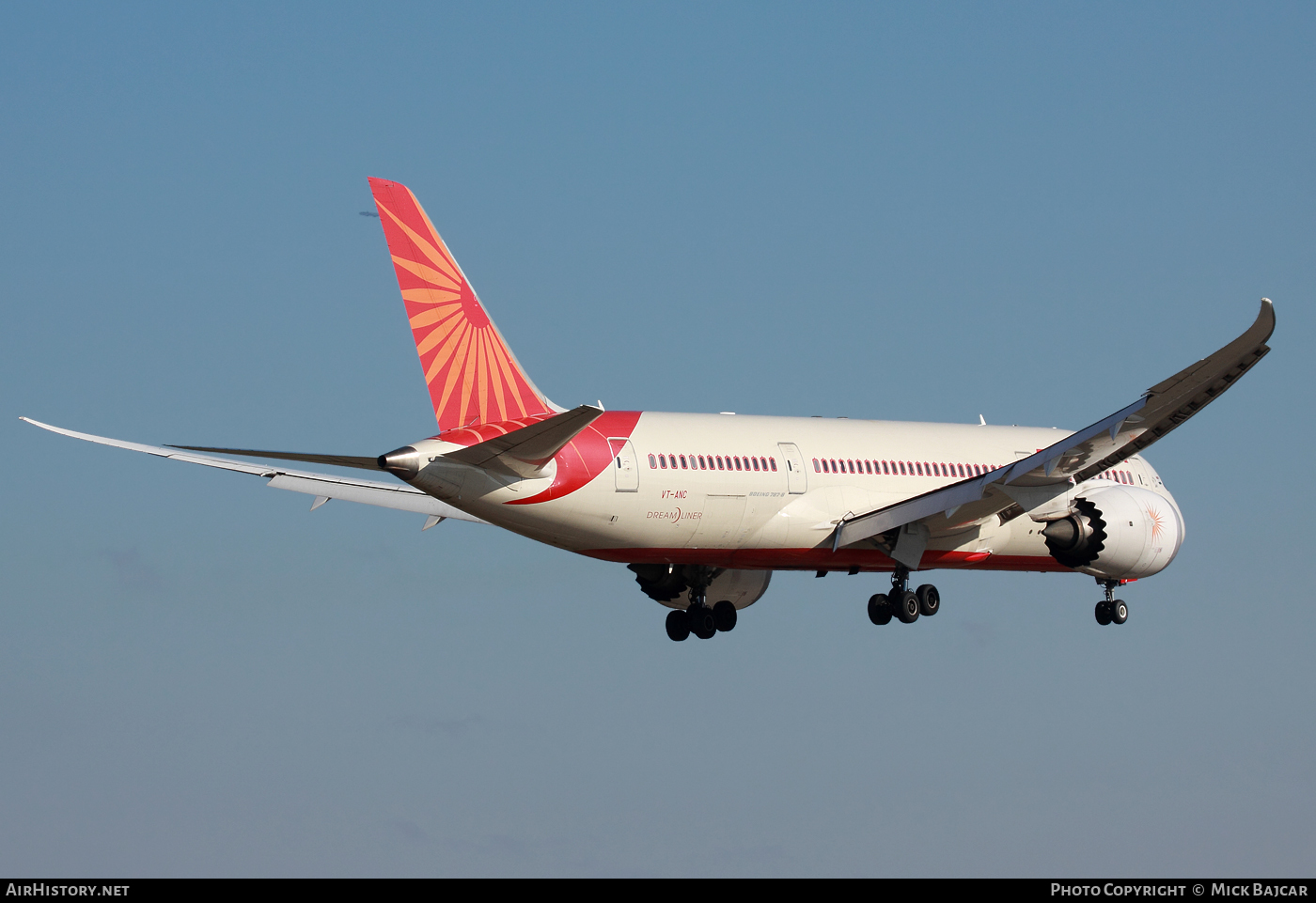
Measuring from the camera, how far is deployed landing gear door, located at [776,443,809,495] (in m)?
40.8

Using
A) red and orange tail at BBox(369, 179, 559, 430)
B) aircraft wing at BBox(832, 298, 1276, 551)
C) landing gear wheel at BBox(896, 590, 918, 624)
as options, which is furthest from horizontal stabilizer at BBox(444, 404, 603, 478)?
landing gear wheel at BBox(896, 590, 918, 624)

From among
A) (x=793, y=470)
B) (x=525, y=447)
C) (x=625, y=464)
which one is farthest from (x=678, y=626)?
(x=525, y=447)

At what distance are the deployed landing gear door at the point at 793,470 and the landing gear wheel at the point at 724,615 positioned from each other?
17.7ft

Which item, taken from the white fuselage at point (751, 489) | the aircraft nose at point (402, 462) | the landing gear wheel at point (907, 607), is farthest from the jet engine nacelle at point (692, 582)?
the aircraft nose at point (402, 462)

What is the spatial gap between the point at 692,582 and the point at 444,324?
10.8 meters

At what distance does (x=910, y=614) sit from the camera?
4212cm

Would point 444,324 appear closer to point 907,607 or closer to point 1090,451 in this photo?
point 907,607

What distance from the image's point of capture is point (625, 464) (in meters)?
37.3

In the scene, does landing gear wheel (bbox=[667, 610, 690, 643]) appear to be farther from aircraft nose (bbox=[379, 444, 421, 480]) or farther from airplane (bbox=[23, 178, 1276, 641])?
aircraft nose (bbox=[379, 444, 421, 480])

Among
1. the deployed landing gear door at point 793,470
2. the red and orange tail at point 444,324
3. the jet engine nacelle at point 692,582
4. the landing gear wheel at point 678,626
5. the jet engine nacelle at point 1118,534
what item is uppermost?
the red and orange tail at point 444,324

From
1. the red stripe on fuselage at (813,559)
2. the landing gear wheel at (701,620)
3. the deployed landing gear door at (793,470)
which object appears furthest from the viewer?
the landing gear wheel at (701,620)

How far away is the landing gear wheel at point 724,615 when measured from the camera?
148 feet

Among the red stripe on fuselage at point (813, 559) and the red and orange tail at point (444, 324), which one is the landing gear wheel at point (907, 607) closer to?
the red stripe on fuselage at point (813, 559)

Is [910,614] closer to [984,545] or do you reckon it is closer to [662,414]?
[984,545]
